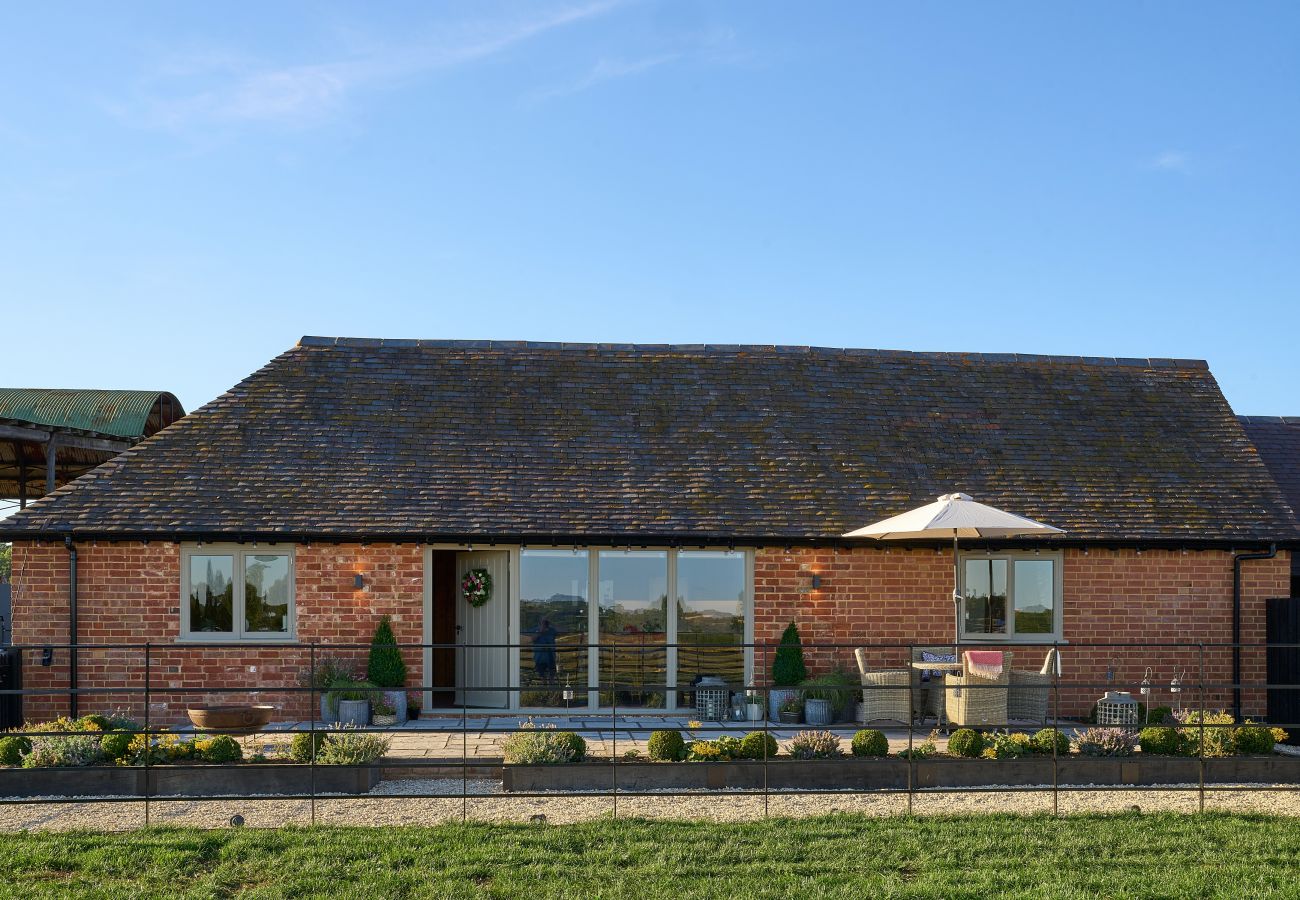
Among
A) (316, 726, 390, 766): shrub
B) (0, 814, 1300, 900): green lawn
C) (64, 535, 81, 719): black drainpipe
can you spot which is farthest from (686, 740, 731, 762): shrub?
(64, 535, 81, 719): black drainpipe

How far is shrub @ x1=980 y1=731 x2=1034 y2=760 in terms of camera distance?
1048 cm

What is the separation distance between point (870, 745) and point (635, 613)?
4.79 meters

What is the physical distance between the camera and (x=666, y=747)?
404 inches

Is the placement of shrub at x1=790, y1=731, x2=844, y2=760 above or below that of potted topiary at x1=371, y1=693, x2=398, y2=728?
above

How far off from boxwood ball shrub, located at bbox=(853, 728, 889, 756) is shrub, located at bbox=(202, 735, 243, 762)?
5.30 m

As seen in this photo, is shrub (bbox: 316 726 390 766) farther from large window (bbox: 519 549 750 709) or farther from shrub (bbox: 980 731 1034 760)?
shrub (bbox: 980 731 1034 760)

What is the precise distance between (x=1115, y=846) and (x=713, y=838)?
8.88 feet

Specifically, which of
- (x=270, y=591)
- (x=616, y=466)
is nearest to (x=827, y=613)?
(x=616, y=466)

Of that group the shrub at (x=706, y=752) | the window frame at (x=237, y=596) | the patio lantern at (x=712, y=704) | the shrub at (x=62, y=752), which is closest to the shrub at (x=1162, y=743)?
the shrub at (x=706, y=752)

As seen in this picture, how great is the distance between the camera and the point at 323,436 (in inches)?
615

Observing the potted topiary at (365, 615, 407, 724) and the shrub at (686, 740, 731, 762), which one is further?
the potted topiary at (365, 615, 407, 724)

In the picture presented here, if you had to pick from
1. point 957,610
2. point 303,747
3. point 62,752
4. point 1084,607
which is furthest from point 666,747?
point 1084,607

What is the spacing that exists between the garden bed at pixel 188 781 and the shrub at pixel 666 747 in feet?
Answer: 7.94

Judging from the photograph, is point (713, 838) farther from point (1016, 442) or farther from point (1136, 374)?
point (1136, 374)
